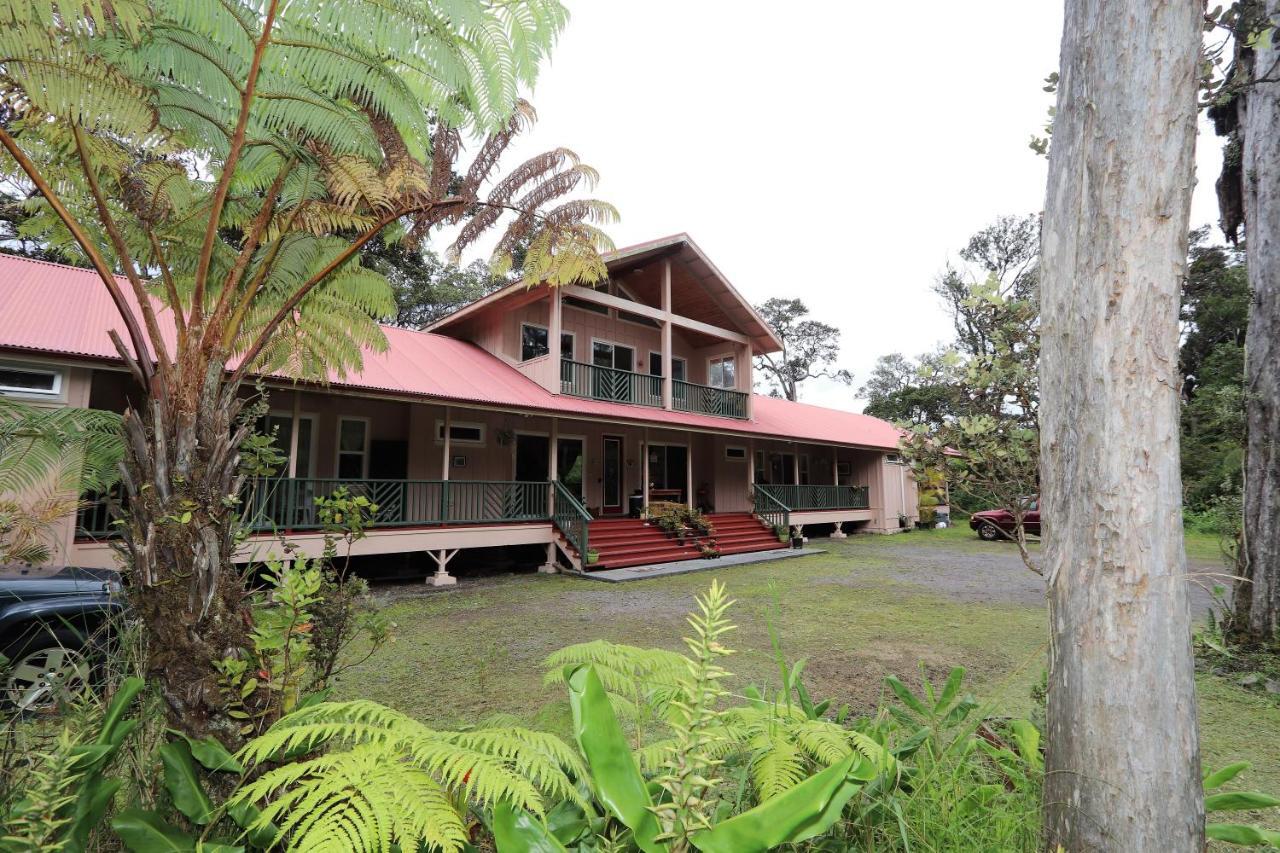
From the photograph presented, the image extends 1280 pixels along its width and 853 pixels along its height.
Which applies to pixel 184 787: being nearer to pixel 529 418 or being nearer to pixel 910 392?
pixel 529 418

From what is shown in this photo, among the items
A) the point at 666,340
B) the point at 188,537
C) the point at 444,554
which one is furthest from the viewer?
the point at 666,340

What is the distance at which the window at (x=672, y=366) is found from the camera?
17500 millimetres


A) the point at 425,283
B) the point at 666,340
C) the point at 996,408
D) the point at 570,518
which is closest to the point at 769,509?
the point at 666,340

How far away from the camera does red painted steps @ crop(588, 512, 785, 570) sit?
12.1 metres

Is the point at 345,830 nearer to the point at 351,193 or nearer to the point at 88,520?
the point at 351,193

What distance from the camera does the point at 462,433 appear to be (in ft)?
42.6

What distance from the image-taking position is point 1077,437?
73.4 inches

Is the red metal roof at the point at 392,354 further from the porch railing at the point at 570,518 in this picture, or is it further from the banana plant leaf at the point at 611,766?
the banana plant leaf at the point at 611,766

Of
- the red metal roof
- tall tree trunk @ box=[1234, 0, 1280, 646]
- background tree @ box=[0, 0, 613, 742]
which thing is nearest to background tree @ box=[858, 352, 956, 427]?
tall tree trunk @ box=[1234, 0, 1280, 646]

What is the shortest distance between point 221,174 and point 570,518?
30.9 ft

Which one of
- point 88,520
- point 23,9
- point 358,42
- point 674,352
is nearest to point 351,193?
point 358,42

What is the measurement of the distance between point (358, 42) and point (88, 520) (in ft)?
28.7

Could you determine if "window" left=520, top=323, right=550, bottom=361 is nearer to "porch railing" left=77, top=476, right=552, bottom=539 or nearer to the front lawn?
"porch railing" left=77, top=476, right=552, bottom=539

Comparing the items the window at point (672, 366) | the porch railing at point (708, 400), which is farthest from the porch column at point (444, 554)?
the window at point (672, 366)
